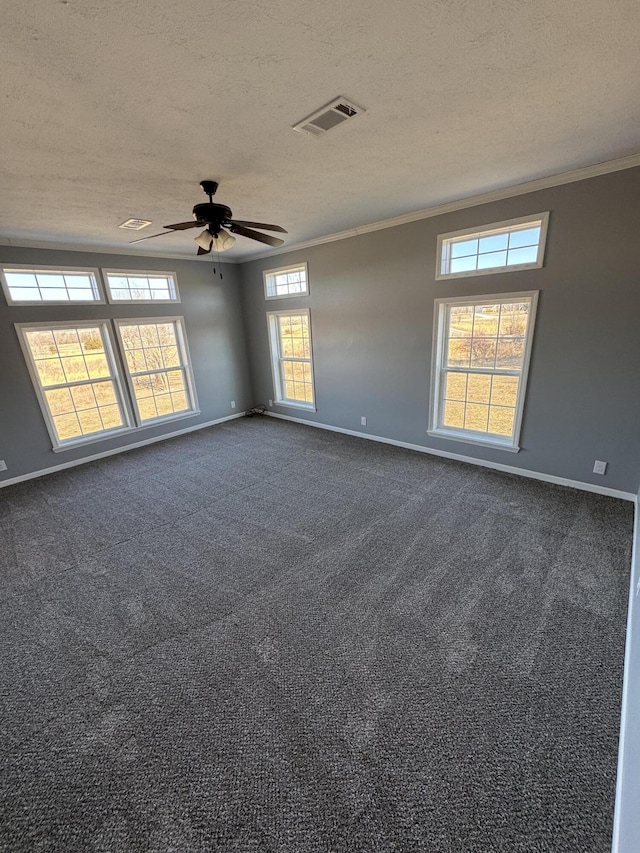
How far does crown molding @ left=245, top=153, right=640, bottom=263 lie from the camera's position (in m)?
2.64

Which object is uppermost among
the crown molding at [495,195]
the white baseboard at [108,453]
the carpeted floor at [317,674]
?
the crown molding at [495,195]

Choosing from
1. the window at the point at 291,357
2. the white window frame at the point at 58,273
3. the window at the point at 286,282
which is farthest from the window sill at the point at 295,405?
the white window frame at the point at 58,273

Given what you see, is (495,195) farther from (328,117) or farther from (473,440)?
(473,440)

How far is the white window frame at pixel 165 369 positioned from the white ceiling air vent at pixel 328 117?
3985 mm

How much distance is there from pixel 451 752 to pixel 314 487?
2.48 m

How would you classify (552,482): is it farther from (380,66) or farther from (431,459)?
(380,66)

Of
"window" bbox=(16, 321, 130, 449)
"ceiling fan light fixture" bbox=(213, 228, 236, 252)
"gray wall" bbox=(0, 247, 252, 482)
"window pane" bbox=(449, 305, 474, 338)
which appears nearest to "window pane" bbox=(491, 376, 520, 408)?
"window pane" bbox=(449, 305, 474, 338)

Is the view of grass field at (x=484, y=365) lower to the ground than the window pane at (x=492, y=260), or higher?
lower

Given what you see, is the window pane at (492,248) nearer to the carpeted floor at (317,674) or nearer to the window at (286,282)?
the window at (286,282)

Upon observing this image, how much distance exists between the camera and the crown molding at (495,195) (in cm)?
264

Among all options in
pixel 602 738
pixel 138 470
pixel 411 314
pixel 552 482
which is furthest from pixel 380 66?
pixel 138 470

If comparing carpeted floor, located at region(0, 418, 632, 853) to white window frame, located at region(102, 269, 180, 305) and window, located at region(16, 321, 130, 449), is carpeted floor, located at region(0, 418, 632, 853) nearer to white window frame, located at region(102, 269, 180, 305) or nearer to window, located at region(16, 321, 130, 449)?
window, located at region(16, 321, 130, 449)

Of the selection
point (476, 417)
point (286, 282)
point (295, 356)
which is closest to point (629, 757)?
point (476, 417)

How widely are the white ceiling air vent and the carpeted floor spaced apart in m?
2.88
